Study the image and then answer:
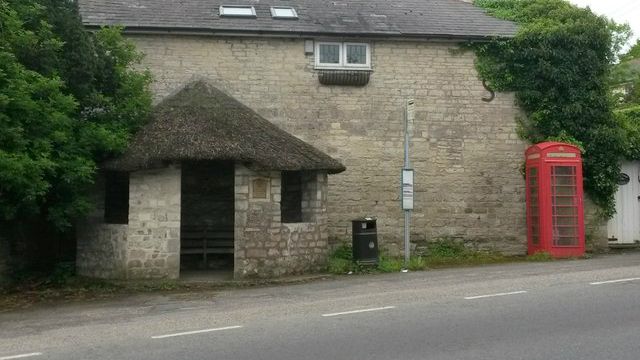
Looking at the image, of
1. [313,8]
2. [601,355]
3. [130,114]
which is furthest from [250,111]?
[601,355]

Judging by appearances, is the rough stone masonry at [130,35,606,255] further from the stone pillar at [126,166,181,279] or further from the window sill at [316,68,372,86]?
the stone pillar at [126,166,181,279]

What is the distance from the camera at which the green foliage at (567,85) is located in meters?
15.6

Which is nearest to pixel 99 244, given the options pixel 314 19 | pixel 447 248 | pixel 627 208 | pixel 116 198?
pixel 116 198

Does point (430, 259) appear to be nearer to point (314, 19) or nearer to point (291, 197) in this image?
point (291, 197)

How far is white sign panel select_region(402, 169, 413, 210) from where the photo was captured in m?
13.0

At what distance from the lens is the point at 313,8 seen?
1655 centimetres

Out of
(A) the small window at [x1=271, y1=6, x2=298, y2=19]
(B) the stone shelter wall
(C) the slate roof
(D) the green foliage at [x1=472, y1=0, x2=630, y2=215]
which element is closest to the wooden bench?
(B) the stone shelter wall

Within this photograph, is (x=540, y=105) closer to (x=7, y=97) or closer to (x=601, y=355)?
(x=601, y=355)

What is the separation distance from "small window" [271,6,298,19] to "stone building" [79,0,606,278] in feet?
0.16

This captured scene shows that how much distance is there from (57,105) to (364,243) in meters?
6.75

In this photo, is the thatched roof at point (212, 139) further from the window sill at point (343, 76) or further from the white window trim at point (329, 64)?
the white window trim at point (329, 64)

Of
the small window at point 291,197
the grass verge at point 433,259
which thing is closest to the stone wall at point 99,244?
the small window at point 291,197

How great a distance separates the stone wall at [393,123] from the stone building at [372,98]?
0.09 feet

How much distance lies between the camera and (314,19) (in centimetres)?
1582
